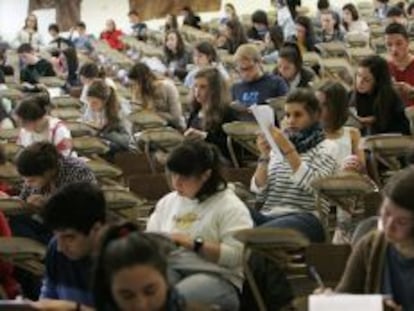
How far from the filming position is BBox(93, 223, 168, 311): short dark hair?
3.24 meters

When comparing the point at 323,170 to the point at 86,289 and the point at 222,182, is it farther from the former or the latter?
the point at 86,289

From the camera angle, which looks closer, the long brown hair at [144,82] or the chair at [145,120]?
the chair at [145,120]

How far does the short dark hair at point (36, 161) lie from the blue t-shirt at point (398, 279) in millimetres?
2345

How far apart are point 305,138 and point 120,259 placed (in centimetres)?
293

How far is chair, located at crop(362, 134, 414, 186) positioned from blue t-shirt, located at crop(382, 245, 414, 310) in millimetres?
2702

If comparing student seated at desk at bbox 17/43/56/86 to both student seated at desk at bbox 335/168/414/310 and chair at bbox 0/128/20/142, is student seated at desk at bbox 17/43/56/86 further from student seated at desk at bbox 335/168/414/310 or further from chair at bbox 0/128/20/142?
student seated at desk at bbox 335/168/414/310

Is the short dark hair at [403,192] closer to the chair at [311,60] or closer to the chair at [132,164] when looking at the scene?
the chair at [132,164]

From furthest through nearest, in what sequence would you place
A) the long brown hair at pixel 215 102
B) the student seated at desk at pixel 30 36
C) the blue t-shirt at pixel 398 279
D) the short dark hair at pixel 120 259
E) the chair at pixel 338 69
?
the student seated at desk at pixel 30 36, the chair at pixel 338 69, the long brown hair at pixel 215 102, the blue t-shirt at pixel 398 279, the short dark hair at pixel 120 259

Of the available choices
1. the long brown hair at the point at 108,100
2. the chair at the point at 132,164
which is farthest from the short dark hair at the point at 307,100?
the long brown hair at the point at 108,100

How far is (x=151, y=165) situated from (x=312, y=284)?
9.41 ft

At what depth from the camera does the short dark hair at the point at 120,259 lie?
324 cm

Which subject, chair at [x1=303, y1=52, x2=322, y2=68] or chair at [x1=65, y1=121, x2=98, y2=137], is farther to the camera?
chair at [x1=303, y1=52, x2=322, y2=68]

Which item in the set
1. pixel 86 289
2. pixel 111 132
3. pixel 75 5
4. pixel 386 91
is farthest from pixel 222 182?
pixel 75 5

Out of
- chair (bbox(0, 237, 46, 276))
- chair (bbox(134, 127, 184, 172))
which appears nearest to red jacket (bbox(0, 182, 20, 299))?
Answer: chair (bbox(0, 237, 46, 276))
